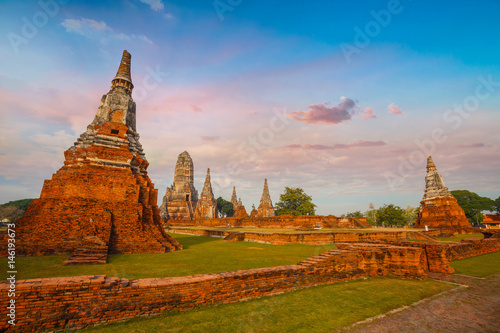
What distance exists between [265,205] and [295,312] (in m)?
47.0

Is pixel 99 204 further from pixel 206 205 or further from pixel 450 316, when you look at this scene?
pixel 206 205

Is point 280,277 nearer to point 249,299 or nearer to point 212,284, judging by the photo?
point 249,299

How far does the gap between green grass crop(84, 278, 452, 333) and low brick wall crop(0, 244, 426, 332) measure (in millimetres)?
189

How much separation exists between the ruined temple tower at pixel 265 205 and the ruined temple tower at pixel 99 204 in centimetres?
3881

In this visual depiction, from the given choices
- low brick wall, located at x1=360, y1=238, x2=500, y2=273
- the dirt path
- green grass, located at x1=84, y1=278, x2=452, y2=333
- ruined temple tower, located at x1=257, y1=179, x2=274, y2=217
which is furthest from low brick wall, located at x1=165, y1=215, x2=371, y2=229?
ruined temple tower, located at x1=257, y1=179, x2=274, y2=217

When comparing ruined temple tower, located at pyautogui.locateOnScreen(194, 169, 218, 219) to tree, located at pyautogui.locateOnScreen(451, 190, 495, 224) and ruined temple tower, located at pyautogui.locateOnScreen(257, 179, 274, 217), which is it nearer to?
ruined temple tower, located at pyautogui.locateOnScreen(257, 179, 274, 217)

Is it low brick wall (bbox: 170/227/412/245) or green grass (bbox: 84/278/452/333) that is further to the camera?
low brick wall (bbox: 170/227/412/245)

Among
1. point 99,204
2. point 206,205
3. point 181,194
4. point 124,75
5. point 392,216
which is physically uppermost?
point 124,75

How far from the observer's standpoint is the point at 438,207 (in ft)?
89.8

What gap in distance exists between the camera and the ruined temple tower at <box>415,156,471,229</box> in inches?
1011

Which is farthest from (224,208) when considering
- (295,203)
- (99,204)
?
(99,204)

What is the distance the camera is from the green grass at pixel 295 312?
3.53m

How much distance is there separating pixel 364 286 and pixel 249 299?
3093mm

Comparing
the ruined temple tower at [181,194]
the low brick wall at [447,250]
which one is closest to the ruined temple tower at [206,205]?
the ruined temple tower at [181,194]
